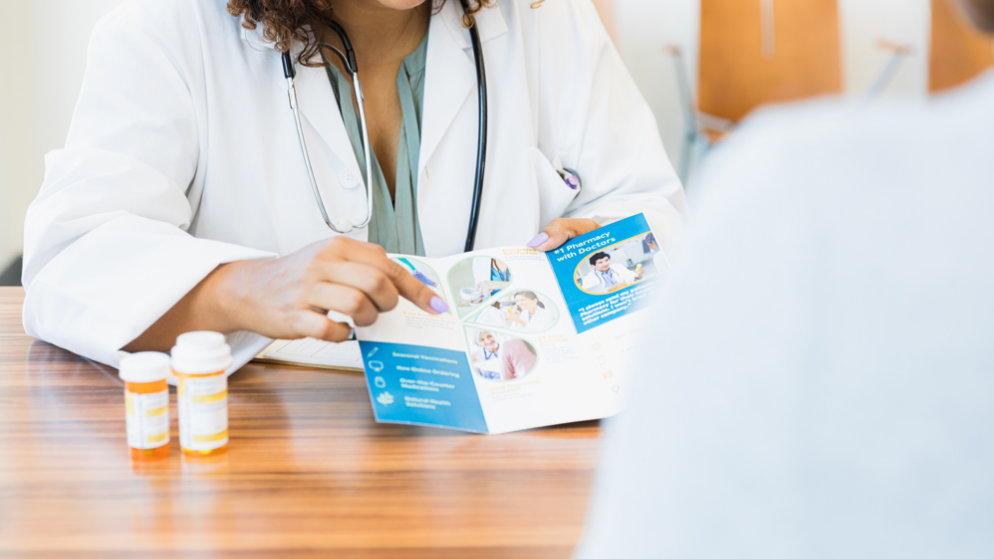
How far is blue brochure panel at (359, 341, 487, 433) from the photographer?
0.75m

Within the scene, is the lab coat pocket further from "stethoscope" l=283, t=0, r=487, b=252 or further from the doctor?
the doctor

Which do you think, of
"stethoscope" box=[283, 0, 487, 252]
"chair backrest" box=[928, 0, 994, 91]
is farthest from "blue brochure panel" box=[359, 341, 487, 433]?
"chair backrest" box=[928, 0, 994, 91]

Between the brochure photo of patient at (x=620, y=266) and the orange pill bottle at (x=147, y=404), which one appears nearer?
the orange pill bottle at (x=147, y=404)

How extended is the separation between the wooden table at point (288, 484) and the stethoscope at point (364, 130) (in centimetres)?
31

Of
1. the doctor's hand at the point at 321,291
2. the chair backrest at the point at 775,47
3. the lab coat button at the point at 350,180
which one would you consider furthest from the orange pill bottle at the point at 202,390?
the chair backrest at the point at 775,47

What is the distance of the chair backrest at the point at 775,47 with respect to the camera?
283cm

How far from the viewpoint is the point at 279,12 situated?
1072 millimetres

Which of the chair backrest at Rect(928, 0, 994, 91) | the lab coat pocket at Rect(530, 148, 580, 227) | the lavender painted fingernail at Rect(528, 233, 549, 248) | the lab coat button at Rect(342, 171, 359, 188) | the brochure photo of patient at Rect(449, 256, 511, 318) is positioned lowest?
the chair backrest at Rect(928, 0, 994, 91)

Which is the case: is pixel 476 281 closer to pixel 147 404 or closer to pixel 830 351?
pixel 147 404

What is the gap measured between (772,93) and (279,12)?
2.16m

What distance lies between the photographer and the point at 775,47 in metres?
2.84

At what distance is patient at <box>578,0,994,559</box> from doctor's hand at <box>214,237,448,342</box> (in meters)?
0.51

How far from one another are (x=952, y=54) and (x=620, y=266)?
2669 millimetres

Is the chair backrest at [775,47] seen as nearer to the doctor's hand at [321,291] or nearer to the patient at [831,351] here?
the doctor's hand at [321,291]
